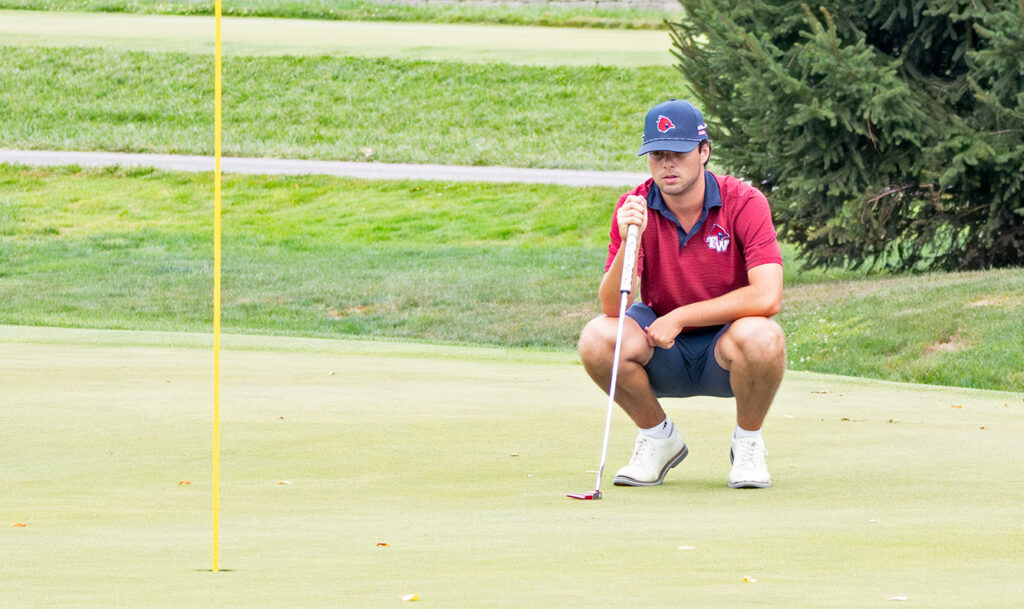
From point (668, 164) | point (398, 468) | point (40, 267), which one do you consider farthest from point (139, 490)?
point (40, 267)

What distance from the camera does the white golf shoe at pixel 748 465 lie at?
5395 mm

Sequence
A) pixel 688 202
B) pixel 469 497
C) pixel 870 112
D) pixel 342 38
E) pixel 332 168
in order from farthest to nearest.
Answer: pixel 342 38 → pixel 332 168 → pixel 870 112 → pixel 688 202 → pixel 469 497

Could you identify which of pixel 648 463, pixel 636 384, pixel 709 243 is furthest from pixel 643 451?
pixel 709 243

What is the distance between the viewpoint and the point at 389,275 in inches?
765

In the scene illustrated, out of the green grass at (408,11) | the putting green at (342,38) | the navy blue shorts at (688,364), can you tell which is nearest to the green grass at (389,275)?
the navy blue shorts at (688,364)

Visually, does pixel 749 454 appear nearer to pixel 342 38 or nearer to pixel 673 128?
pixel 673 128

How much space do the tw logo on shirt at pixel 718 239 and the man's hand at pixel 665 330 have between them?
1.05 feet

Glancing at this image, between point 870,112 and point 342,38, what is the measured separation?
25.8 meters

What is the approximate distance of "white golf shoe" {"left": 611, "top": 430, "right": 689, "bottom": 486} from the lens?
18.4 feet

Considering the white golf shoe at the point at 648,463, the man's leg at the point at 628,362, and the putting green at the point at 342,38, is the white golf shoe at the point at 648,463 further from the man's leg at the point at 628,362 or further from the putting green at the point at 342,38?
the putting green at the point at 342,38

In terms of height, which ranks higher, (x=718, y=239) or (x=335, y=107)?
(x=718, y=239)

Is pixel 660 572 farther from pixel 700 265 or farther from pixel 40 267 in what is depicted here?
pixel 40 267

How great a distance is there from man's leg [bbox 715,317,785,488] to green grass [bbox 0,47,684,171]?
2172 cm

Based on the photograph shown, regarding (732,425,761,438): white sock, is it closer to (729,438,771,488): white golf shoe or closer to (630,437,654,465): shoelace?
(729,438,771,488): white golf shoe
